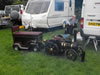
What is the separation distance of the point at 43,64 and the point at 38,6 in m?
5.77

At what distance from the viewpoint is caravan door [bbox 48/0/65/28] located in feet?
31.7

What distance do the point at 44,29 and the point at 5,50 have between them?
4168 mm

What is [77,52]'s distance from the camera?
527cm

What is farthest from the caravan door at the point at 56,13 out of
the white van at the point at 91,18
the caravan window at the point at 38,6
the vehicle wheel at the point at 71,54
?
the vehicle wheel at the point at 71,54

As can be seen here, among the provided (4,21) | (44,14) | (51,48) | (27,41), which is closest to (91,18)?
(51,48)

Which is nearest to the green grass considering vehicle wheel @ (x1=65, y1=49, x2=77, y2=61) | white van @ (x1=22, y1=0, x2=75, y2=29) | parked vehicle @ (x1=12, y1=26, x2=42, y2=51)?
vehicle wheel @ (x1=65, y1=49, x2=77, y2=61)

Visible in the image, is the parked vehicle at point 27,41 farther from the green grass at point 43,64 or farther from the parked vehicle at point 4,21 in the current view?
the parked vehicle at point 4,21

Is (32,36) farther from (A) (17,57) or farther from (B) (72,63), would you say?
(B) (72,63)

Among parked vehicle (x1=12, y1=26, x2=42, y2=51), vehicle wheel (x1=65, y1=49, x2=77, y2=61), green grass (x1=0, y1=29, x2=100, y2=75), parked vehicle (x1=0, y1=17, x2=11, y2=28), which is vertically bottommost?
green grass (x1=0, y1=29, x2=100, y2=75)

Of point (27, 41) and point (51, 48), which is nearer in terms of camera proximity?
point (51, 48)

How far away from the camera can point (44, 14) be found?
9.30 meters

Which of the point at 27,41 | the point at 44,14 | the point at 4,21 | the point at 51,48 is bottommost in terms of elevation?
the point at 51,48

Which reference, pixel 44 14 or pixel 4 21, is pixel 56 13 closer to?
pixel 44 14

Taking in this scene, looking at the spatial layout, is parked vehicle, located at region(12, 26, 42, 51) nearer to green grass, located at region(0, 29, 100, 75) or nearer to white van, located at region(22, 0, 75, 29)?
green grass, located at region(0, 29, 100, 75)
